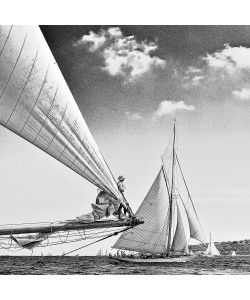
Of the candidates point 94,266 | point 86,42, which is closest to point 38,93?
point 86,42

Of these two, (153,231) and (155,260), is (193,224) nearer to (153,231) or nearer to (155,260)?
(155,260)

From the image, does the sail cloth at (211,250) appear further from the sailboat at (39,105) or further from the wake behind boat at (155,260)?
the sailboat at (39,105)

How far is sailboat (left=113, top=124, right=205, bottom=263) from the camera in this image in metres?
6.29

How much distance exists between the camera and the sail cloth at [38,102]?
3930 mm

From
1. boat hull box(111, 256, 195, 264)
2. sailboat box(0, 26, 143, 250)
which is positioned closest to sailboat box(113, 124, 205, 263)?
boat hull box(111, 256, 195, 264)

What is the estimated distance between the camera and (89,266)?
6.12m

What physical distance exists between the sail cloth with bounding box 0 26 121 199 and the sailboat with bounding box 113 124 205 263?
75.2 inches

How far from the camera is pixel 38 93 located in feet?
13.4

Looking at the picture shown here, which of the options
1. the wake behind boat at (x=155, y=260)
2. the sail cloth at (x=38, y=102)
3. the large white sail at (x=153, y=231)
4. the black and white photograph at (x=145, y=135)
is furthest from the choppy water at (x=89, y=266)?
the sail cloth at (x=38, y=102)

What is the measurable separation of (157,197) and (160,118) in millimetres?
1738

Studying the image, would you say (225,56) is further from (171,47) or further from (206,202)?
(206,202)

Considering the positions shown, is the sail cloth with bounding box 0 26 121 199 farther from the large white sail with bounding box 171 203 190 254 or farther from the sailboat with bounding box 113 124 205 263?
the large white sail with bounding box 171 203 190 254

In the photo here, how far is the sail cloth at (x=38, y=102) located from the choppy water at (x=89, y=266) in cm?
182

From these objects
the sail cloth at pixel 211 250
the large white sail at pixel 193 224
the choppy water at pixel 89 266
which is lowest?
the choppy water at pixel 89 266
